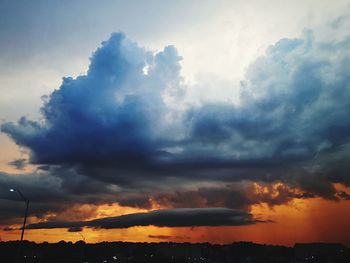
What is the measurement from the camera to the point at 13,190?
1686 inches

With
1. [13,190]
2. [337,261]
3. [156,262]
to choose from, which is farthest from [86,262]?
[13,190]

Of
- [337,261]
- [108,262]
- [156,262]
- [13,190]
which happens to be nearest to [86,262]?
[108,262]

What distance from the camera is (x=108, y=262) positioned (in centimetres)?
19862

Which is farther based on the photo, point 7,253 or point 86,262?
point 86,262

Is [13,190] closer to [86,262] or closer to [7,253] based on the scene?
[7,253]

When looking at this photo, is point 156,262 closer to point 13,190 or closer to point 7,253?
point 7,253

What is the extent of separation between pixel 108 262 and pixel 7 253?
165ft

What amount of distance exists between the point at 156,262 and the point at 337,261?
285 ft

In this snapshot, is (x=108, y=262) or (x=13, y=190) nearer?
(x=13, y=190)

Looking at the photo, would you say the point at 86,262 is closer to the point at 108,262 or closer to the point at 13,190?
the point at 108,262

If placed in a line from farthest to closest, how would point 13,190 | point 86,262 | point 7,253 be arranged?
point 86,262 < point 7,253 < point 13,190

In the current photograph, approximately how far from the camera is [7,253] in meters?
166

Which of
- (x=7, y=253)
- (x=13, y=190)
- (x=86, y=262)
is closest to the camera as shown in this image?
(x=13, y=190)

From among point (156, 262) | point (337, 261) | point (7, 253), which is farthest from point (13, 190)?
point (337, 261)
